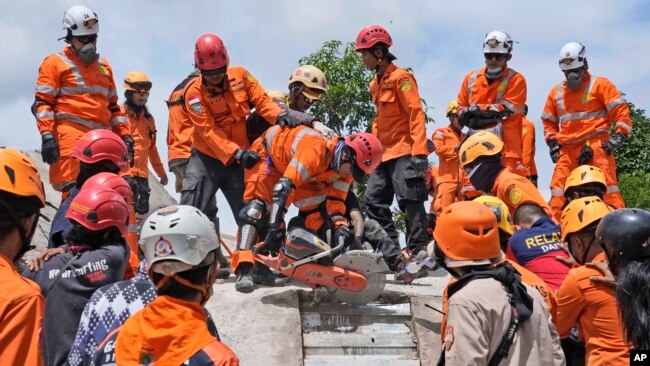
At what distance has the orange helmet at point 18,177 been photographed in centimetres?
316

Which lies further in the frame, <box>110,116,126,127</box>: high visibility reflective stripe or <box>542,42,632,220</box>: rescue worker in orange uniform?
<box>542,42,632,220</box>: rescue worker in orange uniform

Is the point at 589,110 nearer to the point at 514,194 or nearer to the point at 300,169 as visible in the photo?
the point at 300,169

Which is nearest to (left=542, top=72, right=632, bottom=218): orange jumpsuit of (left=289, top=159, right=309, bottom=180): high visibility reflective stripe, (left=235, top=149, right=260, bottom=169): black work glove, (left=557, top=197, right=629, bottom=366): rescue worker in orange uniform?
(left=289, top=159, right=309, bottom=180): high visibility reflective stripe

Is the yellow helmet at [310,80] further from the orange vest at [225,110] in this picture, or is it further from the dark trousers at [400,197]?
the dark trousers at [400,197]

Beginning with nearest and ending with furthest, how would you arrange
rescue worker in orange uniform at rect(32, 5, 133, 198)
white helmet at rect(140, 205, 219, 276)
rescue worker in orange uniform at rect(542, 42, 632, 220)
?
1. white helmet at rect(140, 205, 219, 276)
2. rescue worker in orange uniform at rect(32, 5, 133, 198)
3. rescue worker in orange uniform at rect(542, 42, 632, 220)

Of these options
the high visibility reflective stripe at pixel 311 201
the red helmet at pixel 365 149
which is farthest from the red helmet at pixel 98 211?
the high visibility reflective stripe at pixel 311 201

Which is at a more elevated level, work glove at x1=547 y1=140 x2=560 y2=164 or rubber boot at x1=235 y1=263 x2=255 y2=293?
work glove at x1=547 y1=140 x2=560 y2=164

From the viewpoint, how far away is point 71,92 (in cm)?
843

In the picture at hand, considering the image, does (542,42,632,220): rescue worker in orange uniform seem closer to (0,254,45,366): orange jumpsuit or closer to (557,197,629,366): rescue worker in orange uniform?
(557,197,629,366): rescue worker in orange uniform

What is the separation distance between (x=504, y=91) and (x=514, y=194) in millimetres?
3570

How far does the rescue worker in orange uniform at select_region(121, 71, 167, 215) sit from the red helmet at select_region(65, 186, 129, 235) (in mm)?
6335

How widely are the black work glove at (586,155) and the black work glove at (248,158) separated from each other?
12.5ft

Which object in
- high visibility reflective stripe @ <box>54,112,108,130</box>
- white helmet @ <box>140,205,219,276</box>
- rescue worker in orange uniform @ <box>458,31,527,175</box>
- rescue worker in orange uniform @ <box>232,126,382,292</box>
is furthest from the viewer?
rescue worker in orange uniform @ <box>458,31,527,175</box>

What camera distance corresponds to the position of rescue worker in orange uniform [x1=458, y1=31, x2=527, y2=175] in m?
9.58
